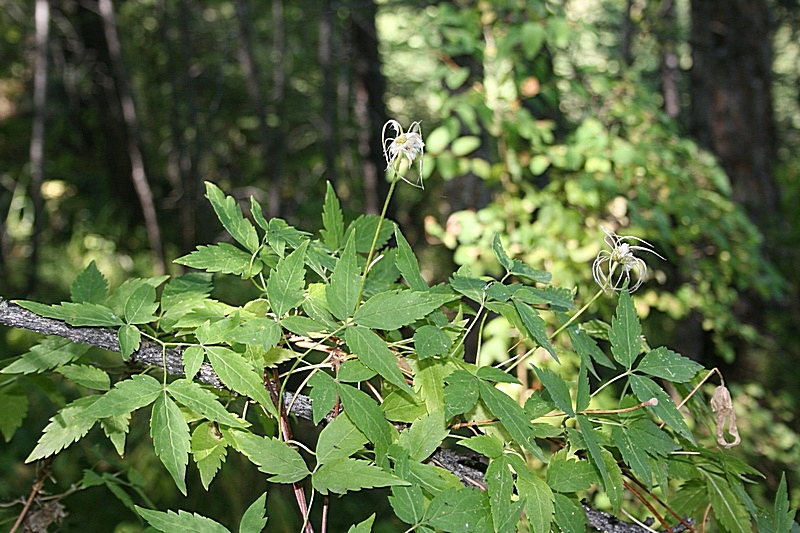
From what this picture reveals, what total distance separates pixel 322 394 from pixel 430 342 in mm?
113

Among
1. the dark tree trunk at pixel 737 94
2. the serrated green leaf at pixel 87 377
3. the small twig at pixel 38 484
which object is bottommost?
the dark tree trunk at pixel 737 94

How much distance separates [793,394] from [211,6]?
5.90 meters

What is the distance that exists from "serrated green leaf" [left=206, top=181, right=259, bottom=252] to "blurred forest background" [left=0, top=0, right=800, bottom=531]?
675mm

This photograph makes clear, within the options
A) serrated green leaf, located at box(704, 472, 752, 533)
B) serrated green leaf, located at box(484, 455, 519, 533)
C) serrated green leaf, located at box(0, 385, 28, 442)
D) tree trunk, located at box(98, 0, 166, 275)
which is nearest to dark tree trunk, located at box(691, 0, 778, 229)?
tree trunk, located at box(98, 0, 166, 275)

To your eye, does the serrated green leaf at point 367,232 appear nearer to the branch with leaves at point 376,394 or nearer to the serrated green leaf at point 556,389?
the branch with leaves at point 376,394

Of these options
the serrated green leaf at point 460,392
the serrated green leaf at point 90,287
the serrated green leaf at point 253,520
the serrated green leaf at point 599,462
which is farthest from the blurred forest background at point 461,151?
the serrated green leaf at point 599,462

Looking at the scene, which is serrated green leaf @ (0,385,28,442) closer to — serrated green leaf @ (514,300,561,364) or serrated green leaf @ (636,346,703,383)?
serrated green leaf @ (514,300,561,364)

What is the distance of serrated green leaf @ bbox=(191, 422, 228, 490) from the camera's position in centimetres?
71

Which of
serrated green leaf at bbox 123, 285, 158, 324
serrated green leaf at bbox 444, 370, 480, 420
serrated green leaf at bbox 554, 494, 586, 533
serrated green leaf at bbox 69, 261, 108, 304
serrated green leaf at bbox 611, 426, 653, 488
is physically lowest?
serrated green leaf at bbox 554, 494, 586, 533

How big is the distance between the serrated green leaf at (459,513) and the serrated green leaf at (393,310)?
0.16 m

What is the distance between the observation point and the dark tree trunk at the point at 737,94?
13.1 ft

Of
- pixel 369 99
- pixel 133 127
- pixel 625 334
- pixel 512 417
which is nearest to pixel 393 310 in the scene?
pixel 512 417

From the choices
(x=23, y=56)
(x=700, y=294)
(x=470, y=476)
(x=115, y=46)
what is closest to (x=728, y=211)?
(x=700, y=294)

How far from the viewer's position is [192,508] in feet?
9.57
